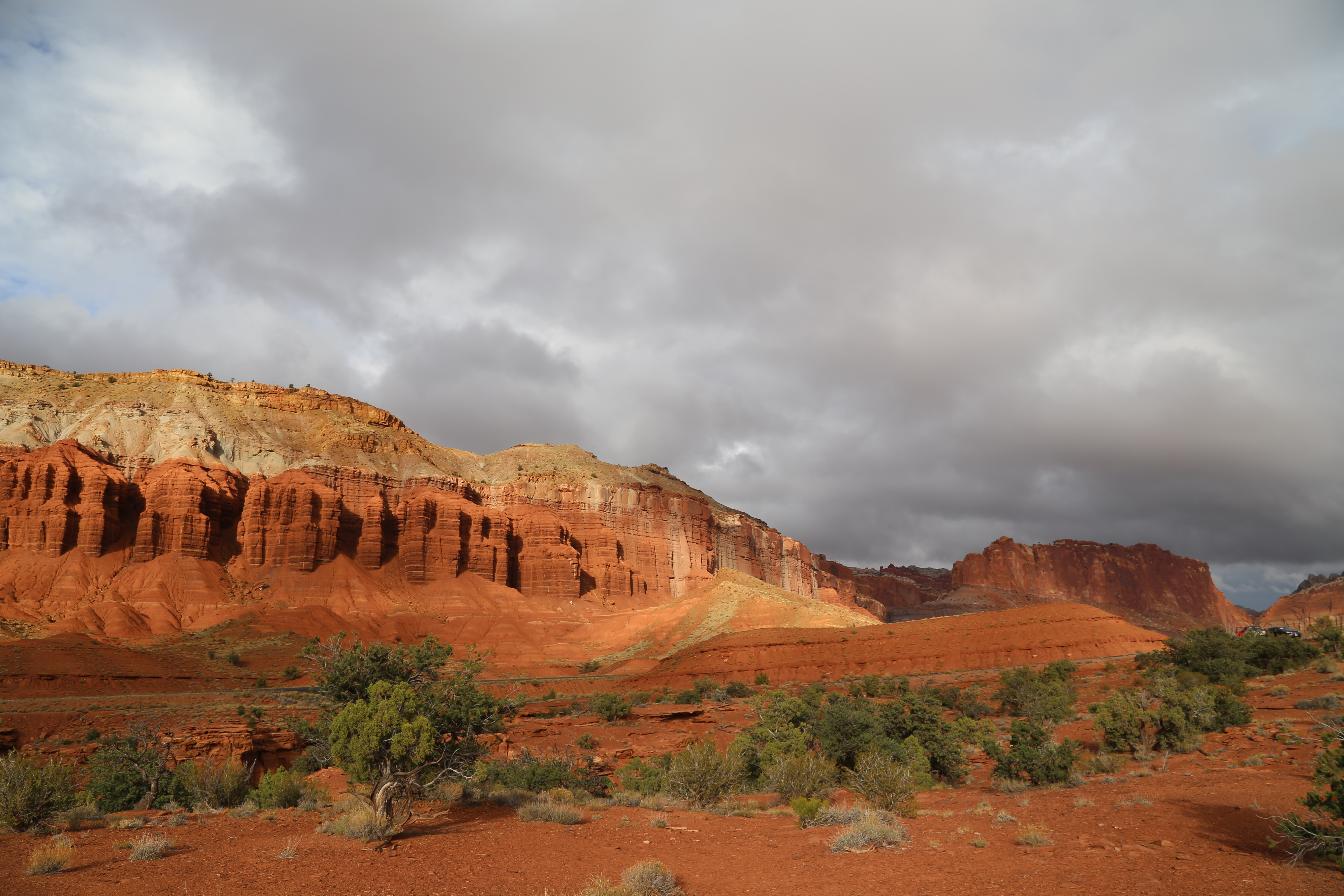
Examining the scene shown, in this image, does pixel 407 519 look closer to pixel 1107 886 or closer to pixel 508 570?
pixel 508 570

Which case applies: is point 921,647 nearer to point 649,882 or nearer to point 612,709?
point 612,709

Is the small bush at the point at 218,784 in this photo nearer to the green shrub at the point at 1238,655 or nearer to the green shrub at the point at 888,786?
the green shrub at the point at 888,786

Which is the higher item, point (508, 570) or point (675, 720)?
point (508, 570)

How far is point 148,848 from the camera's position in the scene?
10656mm

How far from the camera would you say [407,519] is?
89.1m

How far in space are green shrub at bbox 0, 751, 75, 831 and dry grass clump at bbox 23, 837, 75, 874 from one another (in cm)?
309

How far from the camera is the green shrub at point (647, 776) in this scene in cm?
2045

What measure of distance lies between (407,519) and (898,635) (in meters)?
61.3

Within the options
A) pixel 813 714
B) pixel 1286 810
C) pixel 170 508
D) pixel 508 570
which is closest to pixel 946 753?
pixel 813 714

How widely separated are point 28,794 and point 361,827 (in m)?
6.53

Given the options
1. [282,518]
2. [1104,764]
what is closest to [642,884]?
[1104,764]

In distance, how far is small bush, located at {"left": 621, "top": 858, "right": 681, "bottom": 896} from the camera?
921 cm

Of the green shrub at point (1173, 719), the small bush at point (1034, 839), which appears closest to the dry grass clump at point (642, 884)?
the small bush at point (1034, 839)

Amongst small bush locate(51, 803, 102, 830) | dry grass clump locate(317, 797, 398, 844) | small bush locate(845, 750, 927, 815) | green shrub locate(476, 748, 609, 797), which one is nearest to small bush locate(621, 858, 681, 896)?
dry grass clump locate(317, 797, 398, 844)
